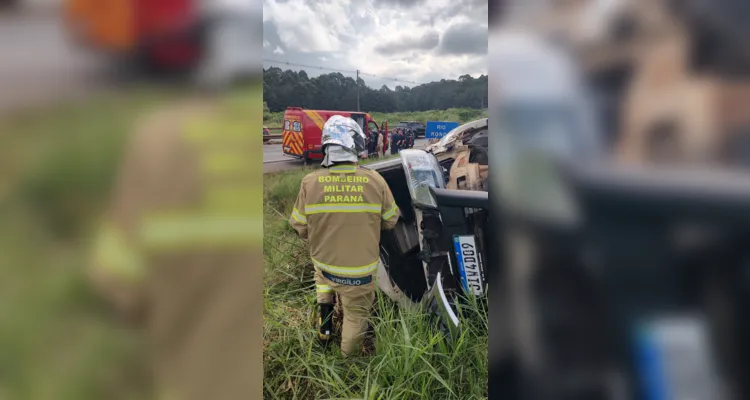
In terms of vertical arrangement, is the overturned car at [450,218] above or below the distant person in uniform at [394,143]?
below

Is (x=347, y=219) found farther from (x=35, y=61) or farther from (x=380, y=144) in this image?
(x=35, y=61)

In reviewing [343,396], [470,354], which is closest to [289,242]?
[343,396]

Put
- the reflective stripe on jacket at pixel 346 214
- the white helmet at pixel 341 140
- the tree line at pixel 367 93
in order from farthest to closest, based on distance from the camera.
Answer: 1. the reflective stripe on jacket at pixel 346 214
2. the white helmet at pixel 341 140
3. the tree line at pixel 367 93

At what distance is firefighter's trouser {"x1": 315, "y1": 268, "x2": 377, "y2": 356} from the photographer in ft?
7.39

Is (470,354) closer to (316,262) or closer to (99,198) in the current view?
(316,262)

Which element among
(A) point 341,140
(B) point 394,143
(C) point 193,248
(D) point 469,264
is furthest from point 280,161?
(C) point 193,248

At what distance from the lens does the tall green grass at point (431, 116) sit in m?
1.85

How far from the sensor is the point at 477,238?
197cm

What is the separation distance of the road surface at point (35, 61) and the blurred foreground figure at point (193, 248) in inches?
5.4

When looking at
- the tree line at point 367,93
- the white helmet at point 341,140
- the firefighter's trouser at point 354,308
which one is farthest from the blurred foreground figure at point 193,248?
the firefighter's trouser at point 354,308

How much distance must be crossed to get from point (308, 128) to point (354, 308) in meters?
1.08

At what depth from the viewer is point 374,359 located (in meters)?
1.99

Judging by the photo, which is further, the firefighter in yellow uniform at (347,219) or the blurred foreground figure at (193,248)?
the firefighter in yellow uniform at (347,219)

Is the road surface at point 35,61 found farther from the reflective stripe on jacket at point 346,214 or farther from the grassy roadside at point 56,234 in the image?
the reflective stripe on jacket at point 346,214
